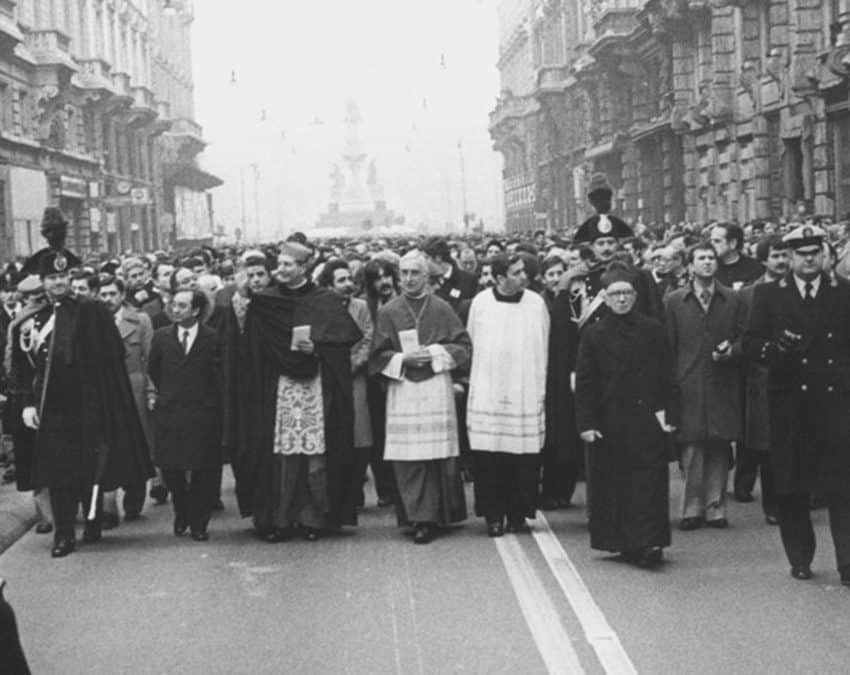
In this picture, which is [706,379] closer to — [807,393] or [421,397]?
[421,397]

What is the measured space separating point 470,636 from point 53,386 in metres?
4.07

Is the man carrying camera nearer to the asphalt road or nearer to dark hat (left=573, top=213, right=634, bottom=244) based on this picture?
the asphalt road

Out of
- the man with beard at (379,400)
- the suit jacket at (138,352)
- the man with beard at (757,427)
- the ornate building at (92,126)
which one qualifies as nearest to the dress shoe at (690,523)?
the man with beard at (757,427)

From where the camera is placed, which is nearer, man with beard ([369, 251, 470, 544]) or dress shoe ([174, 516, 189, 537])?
man with beard ([369, 251, 470, 544])

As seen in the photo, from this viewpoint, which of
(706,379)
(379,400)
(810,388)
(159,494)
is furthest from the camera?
(159,494)

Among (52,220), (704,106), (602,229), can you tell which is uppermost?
(704,106)

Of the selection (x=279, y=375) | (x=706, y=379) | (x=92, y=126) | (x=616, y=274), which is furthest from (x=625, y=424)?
(x=92, y=126)

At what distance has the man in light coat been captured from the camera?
1065cm

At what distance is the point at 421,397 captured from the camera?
10.6 m

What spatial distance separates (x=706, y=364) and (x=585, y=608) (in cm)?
324

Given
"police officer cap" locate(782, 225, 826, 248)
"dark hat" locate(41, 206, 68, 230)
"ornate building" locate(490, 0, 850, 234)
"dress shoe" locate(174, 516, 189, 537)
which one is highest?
"ornate building" locate(490, 0, 850, 234)

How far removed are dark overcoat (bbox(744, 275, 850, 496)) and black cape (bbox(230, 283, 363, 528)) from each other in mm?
3019

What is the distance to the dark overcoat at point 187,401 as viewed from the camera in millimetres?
10719

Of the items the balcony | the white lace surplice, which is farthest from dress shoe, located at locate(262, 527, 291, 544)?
the balcony
